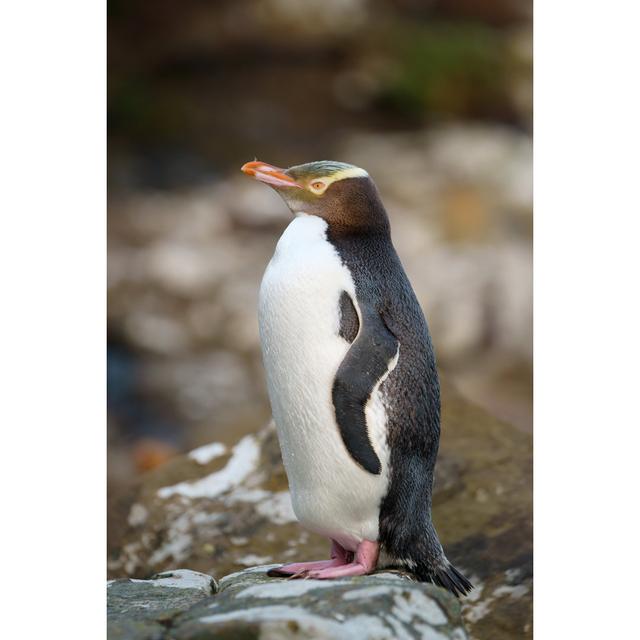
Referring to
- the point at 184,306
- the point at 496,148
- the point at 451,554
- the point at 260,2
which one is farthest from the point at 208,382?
the point at 451,554

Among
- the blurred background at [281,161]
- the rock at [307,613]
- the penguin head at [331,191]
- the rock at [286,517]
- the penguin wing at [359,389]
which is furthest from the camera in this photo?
the blurred background at [281,161]

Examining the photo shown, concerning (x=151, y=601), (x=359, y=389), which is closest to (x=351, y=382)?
(x=359, y=389)

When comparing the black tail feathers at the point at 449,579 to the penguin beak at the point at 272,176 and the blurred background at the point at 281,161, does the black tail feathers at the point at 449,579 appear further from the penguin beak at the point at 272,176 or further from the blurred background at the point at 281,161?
the blurred background at the point at 281,161

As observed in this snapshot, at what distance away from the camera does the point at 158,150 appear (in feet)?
15.5

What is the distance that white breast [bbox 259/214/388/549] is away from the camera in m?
1.83

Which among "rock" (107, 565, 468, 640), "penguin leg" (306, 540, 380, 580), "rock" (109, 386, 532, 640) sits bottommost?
"rock" (109, 386, 532, 640)

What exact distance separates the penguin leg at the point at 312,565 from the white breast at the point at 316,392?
0.14 feet

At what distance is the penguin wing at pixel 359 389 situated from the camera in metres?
1.80

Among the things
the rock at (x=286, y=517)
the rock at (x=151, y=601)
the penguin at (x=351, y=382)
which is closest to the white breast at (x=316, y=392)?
the penguin at (x=351, y=382)

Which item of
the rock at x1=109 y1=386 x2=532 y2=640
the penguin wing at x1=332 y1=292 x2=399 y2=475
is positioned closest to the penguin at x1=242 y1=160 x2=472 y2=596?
the penguin wing at x1=332 y1=292 x2=399 y2=475

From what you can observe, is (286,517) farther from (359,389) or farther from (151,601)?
(359,389)

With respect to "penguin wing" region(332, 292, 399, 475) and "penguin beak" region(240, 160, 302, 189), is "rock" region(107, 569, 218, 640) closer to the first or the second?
"penguin wing" region(332, 292, 399, 475)

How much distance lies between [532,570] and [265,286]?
936 millimetres

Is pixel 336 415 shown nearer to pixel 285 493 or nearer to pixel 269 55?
pixel 285 493
